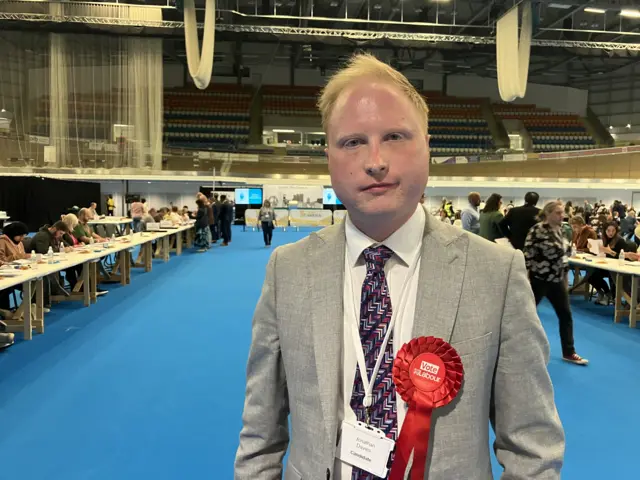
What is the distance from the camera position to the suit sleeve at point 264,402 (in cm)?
97

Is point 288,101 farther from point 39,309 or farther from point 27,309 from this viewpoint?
point 27,309

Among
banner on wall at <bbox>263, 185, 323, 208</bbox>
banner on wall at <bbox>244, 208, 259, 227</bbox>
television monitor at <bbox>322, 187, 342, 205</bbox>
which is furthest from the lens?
banner on wall at <bbox>244, 208, 259, 227</bbox>

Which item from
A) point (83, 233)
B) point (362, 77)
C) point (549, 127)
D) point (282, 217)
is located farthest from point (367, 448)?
point (549, 127)

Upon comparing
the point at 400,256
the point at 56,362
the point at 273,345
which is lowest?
the point at 56,362

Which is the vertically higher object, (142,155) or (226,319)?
(142,155)

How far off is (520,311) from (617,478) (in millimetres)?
2519

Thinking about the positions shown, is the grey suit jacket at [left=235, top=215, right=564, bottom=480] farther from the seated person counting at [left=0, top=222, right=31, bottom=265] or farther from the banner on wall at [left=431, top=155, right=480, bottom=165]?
the banner on wall at [left=431, top=155, right=480, bottom=165]

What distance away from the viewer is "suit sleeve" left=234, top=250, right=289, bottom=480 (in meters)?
0.97

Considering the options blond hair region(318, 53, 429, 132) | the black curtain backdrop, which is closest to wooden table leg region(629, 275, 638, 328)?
blond hair region(318, 53, 429, 132)

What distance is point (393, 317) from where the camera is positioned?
887 millimetres

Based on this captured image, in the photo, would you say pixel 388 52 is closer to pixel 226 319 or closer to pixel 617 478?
pixel 226 319

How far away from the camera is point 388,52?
27.1m

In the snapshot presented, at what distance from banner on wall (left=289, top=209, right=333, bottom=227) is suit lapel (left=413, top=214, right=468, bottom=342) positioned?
19750 mm

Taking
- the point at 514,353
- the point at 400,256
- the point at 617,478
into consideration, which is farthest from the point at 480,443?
the point at 617,478
